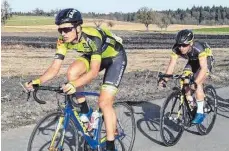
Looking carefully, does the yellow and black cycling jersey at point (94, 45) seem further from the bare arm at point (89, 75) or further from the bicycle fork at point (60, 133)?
the bicycle fork at point (60, 133)

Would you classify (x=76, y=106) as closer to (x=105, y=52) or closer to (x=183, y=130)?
(x=105, y=52)

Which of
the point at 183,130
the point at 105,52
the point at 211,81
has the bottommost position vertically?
the point at 211,81

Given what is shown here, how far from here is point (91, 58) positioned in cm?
533

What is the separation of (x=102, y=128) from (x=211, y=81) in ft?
34.8

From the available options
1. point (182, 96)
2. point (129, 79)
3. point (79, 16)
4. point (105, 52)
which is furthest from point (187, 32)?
point (129, 79)

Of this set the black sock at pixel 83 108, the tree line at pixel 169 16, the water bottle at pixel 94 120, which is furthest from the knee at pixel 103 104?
the tree line at pixel 169 16

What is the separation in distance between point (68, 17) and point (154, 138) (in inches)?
122

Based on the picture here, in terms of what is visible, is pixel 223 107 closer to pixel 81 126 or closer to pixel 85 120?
pixel 85 120

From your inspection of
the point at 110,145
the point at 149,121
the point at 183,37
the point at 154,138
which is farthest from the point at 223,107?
the point at 110,145

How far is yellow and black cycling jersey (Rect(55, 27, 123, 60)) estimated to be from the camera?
5.36 m

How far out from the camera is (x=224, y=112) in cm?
985

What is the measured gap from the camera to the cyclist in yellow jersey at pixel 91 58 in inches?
203

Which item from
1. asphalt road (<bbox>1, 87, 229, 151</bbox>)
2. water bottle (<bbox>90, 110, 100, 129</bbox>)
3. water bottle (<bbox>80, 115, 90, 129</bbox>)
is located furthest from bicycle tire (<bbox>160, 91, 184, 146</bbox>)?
water bottle (<bbox>80, 115, 90, 129</bbox>)

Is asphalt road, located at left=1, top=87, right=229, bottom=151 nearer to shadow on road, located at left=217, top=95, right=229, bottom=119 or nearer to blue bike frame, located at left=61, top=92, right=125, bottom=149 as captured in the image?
shadow on road, located at left=217, top=95, right=229, bottom=119
